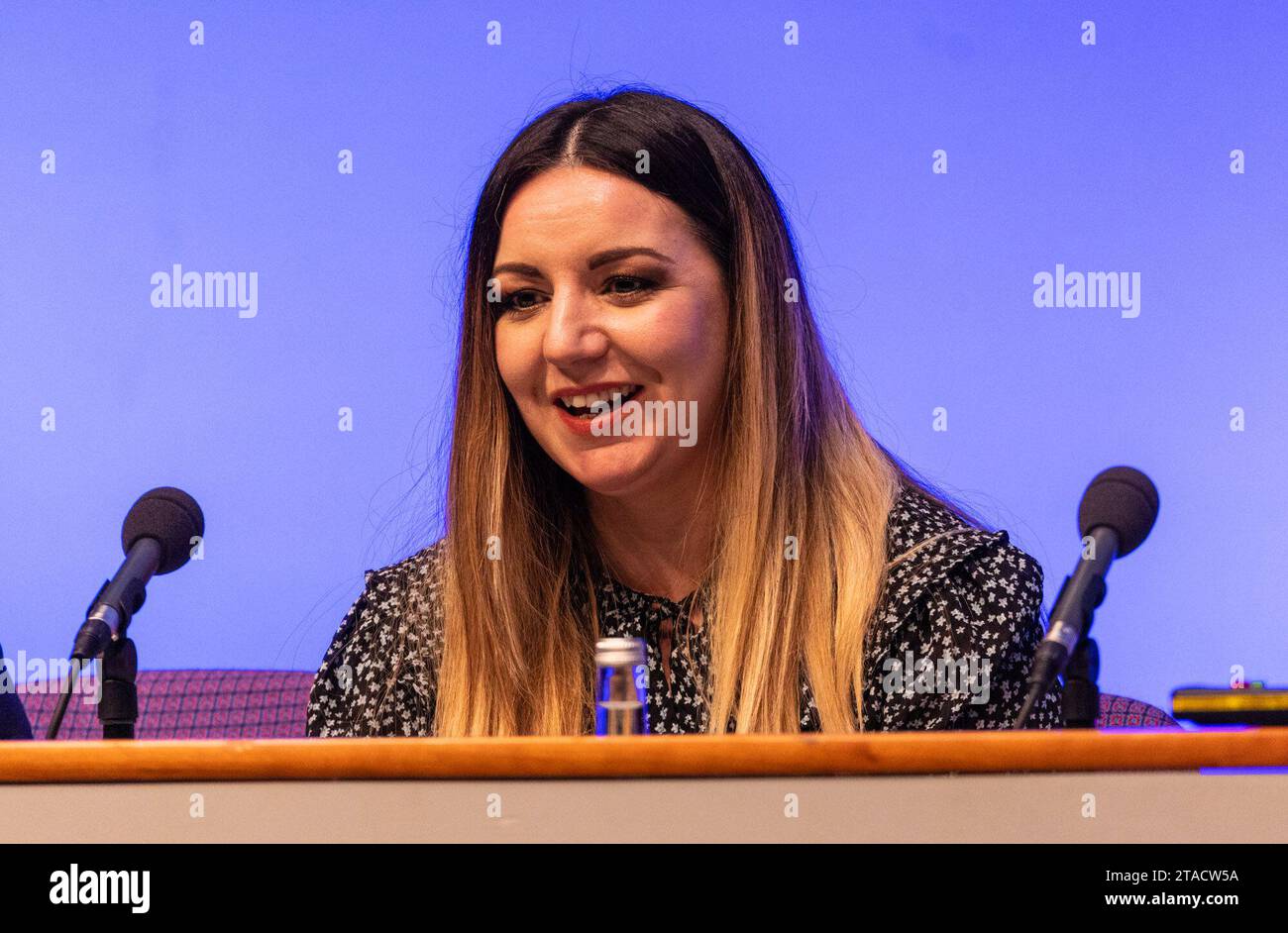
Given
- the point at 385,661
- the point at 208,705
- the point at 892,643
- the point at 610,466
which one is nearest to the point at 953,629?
the point at 892,643

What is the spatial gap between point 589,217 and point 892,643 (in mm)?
617

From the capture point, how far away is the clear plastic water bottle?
107 centimetres

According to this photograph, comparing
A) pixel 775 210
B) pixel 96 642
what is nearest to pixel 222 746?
pixel 96 642

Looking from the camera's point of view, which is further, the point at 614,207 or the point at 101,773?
the point at 614,207

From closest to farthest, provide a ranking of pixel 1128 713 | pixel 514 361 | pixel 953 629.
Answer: pixel 953 629, pixel 514 361, pixel 1128 713

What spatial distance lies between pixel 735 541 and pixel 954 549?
0.86ft

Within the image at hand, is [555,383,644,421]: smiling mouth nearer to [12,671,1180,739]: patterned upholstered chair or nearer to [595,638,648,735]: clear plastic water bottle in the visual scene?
[595,638,648,735]: clear plastic water bottle

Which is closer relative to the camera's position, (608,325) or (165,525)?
(165,525)

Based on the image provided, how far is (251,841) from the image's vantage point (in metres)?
0.85

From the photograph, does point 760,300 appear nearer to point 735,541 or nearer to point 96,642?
point 735,541

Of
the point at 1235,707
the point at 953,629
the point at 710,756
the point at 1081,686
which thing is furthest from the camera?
the point at 953,629

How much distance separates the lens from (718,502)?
1.73 m

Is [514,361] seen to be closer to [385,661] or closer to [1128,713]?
[385,661]
